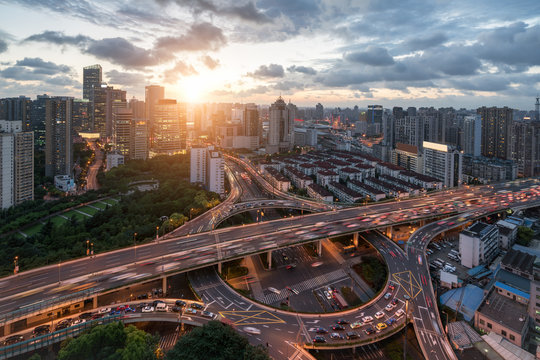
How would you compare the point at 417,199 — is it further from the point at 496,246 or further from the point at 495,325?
the point at 495,325

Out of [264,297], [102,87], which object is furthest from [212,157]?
[102,87]

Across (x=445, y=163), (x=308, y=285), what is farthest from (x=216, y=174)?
(x=445, y=163)

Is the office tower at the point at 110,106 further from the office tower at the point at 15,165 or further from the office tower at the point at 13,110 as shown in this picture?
the office tower at the point at 15,165

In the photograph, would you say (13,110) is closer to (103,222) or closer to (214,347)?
(103,222)

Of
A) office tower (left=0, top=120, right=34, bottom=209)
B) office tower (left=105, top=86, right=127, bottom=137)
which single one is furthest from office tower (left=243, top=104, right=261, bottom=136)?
office tower (left=0, top=120, right=34, bottom=209)

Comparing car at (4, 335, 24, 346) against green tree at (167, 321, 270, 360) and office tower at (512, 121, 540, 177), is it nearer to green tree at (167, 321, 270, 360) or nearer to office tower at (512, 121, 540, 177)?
green tree at (167, 321, 270, 360)
